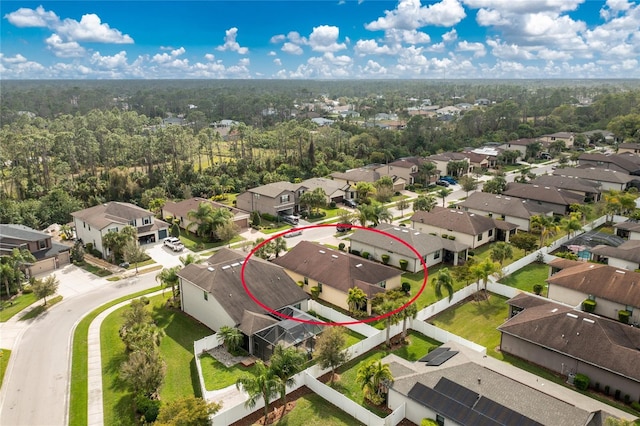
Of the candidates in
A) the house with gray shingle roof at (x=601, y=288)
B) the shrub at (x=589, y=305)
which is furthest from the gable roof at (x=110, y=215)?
the shrub at (x=589, y=305)

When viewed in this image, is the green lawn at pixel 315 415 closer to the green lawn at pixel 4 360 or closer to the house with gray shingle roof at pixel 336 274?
the house with gray shingle roof at pixel 336 274

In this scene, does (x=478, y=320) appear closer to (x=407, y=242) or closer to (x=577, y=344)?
(x=577, y=344)

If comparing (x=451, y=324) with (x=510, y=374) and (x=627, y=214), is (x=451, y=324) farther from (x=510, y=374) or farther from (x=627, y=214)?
(x=627, y=214)

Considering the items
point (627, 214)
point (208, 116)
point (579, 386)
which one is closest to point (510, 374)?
point (579, 386)

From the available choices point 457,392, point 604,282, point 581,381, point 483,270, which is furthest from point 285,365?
point 604,282

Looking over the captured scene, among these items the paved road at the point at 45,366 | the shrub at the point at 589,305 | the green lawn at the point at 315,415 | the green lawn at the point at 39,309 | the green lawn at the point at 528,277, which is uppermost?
the shrub at the point at 589,305

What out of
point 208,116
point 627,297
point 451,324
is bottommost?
point 451,324
